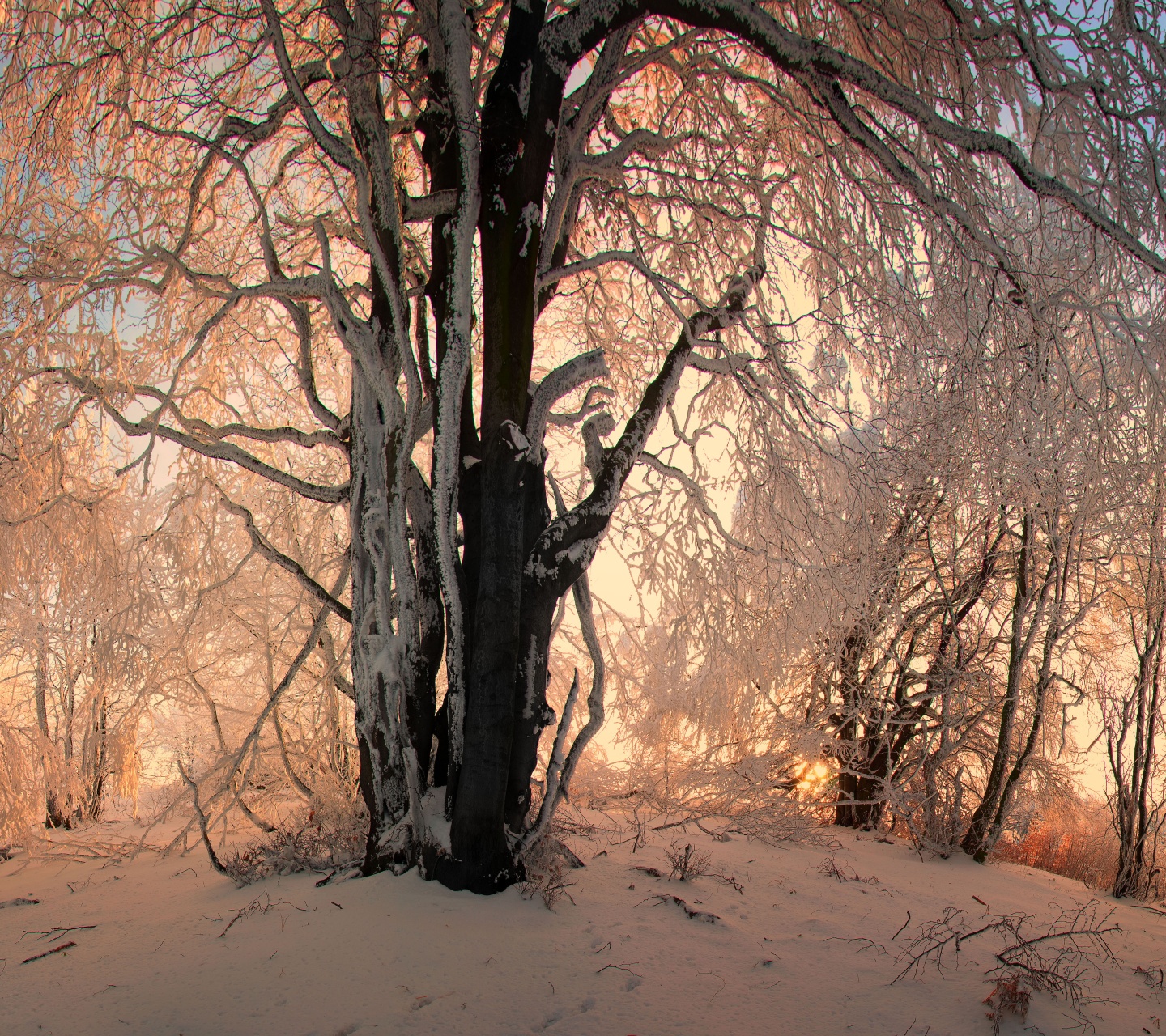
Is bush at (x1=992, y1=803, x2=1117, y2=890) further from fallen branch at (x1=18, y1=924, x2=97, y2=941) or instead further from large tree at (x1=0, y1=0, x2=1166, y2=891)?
fallen branch at (x1=18, y1=924, x2=97, y2=941)

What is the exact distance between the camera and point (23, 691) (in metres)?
9.80

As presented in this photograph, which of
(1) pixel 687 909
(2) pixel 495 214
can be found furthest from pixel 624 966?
(2) pixel 495 214

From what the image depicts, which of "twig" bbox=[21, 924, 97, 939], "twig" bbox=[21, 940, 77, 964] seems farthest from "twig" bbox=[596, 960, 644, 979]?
"twig" bbox=[21, 924, 97, 939]

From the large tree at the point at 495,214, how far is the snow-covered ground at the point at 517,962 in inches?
20.2

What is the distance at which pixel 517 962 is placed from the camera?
3.02 m

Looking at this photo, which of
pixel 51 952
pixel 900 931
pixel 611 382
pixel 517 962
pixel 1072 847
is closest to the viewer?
pixel 517 962

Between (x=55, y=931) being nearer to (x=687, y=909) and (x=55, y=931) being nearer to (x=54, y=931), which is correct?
(x=54, y=931)

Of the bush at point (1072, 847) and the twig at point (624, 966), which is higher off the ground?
the twig at point (624, 966)

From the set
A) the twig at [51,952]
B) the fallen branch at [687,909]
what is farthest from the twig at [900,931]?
the twig at [51,952]

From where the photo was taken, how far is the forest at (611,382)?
12.3 feet

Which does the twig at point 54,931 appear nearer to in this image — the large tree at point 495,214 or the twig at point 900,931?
the large tree at point 495,214

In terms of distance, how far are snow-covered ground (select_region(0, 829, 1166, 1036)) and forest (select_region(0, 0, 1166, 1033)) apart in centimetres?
26

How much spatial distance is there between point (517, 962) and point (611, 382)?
186 inches

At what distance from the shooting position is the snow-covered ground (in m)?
2.70
